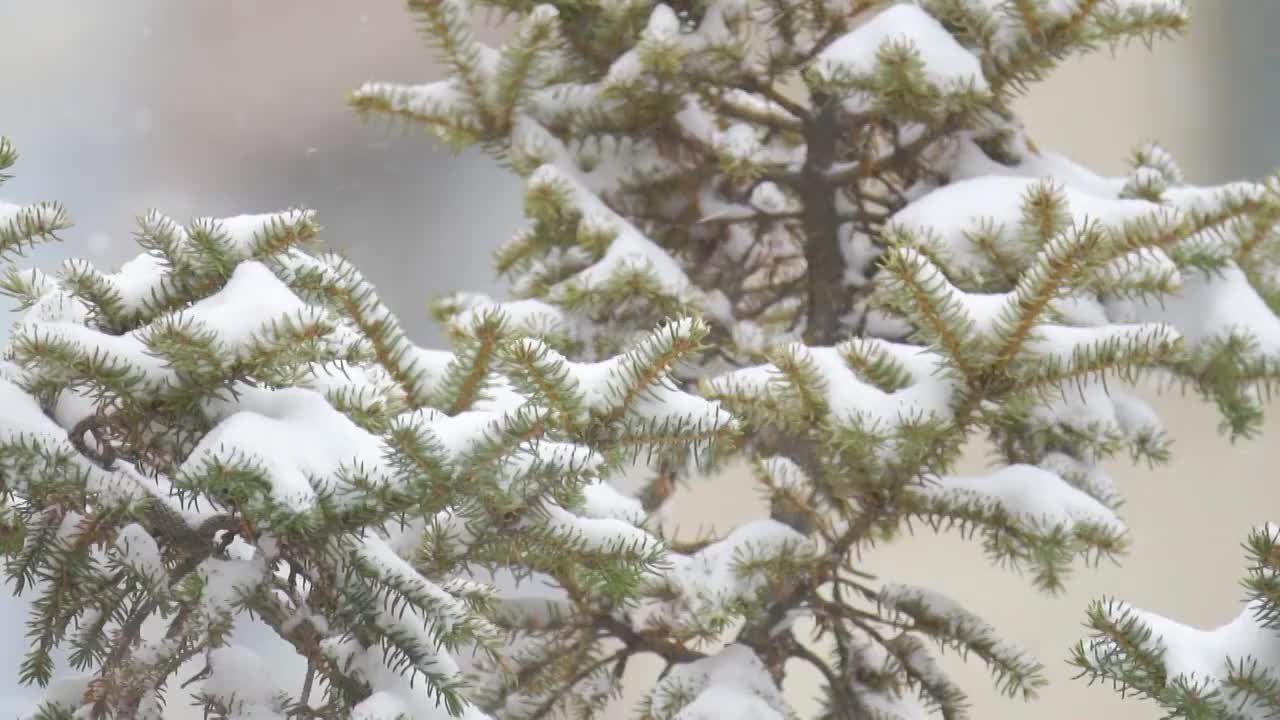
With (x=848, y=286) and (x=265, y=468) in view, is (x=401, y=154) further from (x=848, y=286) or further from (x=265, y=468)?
(x=265, y=468)

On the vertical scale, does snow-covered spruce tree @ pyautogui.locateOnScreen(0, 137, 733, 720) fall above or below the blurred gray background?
below

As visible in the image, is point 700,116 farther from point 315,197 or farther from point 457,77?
point 315,197

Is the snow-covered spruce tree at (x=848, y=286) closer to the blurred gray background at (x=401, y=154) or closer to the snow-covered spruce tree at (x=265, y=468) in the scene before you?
the snow-covered spruce tree at (x=265, y=468)

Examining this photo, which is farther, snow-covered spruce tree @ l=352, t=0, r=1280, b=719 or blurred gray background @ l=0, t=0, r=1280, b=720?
blurred gray background @ l=0, t=0, r=1280, b=720

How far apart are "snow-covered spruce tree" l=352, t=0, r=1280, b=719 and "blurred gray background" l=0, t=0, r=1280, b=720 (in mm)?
638

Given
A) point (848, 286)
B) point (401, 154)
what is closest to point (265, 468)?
point (848, 286)

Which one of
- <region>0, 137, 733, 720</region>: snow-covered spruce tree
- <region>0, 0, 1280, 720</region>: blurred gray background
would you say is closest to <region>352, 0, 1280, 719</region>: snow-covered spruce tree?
<region>0, 137, 733, 720</region>: snow-covered spruce tree

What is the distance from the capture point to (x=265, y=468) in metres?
0.50

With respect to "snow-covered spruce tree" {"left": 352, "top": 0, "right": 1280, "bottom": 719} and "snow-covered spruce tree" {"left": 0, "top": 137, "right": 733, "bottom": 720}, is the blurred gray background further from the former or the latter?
"snow-covered spruce tree" {"left": 0, "top": 137, "right": 733, "bottom": 720}

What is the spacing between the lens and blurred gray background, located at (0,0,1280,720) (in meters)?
1.56

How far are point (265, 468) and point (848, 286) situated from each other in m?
0.65

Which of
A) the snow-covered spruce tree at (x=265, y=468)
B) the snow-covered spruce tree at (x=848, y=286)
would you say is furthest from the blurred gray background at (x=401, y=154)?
the snow-covered spruce tree at (x=265, y=468)

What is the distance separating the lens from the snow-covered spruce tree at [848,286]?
77cm

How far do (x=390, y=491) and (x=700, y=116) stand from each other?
2.03ft
